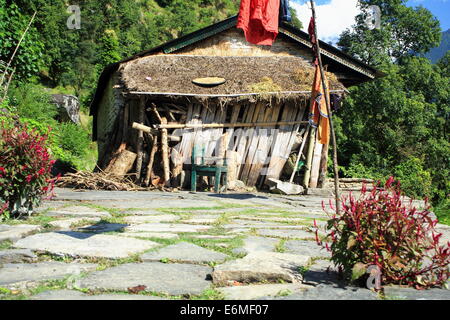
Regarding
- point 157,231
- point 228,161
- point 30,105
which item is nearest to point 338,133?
point 228,161

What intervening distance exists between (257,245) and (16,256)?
66.3 inches

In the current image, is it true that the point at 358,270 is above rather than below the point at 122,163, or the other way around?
below

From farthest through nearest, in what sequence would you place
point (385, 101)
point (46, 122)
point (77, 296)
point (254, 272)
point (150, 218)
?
point (385, 101), point (46, 122), point (150, 218), point (254, 272), point (77, 296)

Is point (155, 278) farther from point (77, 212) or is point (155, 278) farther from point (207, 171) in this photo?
point (207, 171)

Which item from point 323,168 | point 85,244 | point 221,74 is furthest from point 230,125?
point 85,244

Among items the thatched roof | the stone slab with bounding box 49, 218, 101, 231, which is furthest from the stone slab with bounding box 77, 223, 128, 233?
the thatched roof

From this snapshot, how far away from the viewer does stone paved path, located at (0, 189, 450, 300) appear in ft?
6.51

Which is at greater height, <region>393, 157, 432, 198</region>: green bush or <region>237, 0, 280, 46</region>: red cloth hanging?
<region>237, 0, 280, 46</region>: red cloth hanging

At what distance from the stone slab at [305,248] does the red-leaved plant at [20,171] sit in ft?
8.05

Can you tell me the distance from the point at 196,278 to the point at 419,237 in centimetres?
121

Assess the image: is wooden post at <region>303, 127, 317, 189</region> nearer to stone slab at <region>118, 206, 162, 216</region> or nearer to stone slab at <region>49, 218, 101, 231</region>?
stone slab at <region>118, 206, 162, 216</region>

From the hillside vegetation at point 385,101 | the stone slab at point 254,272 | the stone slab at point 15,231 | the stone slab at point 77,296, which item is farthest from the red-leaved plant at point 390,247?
the hillside vegetation at point 385,101

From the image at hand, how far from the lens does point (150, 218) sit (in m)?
4.46

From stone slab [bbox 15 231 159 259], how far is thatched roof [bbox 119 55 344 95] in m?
6.92
